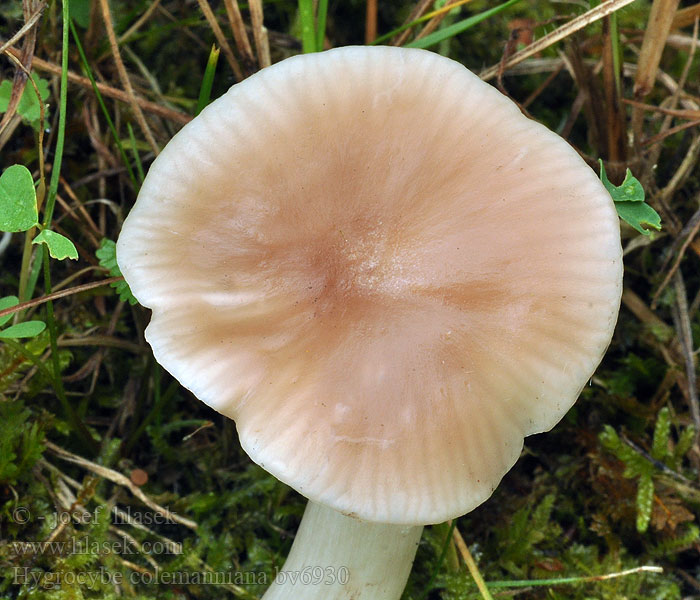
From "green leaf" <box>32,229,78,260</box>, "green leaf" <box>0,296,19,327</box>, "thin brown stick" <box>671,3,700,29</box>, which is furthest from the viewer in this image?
"thin brown stick" <box>671,3,700,29</box>

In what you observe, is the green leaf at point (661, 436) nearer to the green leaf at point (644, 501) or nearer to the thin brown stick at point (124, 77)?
the green leaf at point (644, 501)

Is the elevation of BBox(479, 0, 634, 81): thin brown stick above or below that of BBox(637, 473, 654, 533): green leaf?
above

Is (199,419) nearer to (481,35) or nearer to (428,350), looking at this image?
(428,350)

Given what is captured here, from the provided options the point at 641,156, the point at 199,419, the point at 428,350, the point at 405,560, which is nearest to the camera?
the point at 428,350

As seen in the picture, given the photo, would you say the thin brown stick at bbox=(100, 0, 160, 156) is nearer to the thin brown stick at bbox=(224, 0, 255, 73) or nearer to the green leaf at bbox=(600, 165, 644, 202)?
the thin brown stick at bbox=(224, 0, 255, 73)

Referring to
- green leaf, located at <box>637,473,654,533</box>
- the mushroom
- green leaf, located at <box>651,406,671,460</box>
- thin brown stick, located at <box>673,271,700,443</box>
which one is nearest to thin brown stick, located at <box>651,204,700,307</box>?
thin brown stick, located at <box>673,271,700,443</box>

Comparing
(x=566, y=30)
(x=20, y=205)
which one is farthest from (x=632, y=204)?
(x=20, y=205)

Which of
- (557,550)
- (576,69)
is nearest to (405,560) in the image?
(557,550)

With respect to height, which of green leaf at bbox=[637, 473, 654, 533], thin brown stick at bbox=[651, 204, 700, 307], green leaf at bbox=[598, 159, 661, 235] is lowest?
green leaf at bbox=[637, 473, 654, 533]
